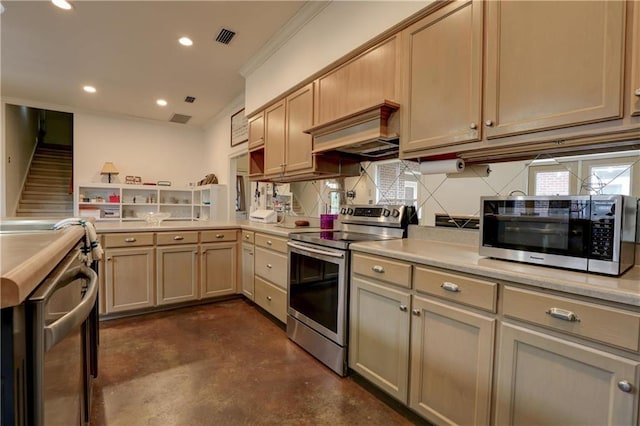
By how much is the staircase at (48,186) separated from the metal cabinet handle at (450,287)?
7844mm

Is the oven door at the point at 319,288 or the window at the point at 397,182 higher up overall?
the window at the point at 397,182

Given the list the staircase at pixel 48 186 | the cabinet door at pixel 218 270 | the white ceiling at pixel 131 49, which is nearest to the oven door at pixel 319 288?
the cabinet door at pixel 218 270

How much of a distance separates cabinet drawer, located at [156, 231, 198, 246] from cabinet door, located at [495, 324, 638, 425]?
2964mm

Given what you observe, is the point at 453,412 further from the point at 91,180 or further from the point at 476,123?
the point at 91,180

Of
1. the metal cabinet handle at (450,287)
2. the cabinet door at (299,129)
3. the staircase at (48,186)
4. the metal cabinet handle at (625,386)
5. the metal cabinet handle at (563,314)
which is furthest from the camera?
the staircase at (48,186)

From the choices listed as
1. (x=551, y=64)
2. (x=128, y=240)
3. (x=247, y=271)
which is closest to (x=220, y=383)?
(x=247, y=271)

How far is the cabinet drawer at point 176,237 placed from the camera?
316cm

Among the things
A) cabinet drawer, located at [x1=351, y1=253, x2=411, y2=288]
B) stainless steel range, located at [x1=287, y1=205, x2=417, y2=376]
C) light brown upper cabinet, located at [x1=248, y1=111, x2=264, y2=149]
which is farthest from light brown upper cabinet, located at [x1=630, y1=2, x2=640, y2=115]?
light brown upper cabinet, located at [x1=248, y1=111, x2=264, y2=149]

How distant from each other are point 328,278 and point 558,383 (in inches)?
51.9

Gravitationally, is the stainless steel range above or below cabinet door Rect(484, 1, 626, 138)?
below

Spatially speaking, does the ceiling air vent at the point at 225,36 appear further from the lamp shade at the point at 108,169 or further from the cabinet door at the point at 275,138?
the lamp shade at the point at 108,169

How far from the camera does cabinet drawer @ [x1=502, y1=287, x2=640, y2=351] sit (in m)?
0.96

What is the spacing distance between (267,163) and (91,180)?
4361 millimetres

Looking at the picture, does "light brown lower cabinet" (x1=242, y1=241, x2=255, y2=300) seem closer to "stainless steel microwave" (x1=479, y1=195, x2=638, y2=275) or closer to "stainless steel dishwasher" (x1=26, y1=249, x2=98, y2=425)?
"stainless steel dishwasher" (x1=26, y1=249, x2=98, y2=425)
